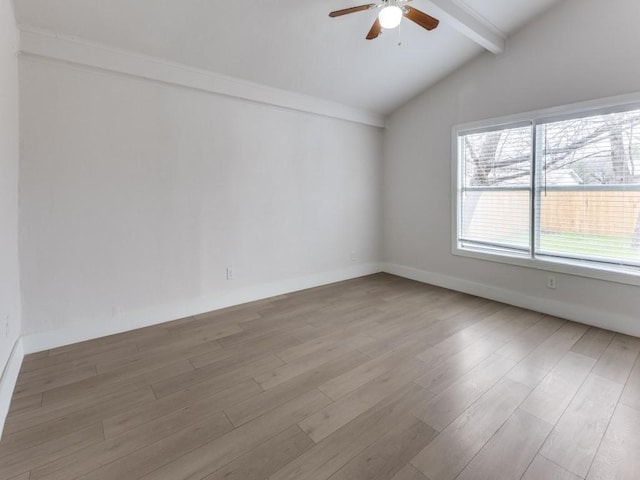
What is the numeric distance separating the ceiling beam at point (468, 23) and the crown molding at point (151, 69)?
1.71m

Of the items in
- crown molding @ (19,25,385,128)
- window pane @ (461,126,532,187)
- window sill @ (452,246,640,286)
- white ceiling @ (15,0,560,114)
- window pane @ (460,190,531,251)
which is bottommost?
window sill @ (452,246,640,286)

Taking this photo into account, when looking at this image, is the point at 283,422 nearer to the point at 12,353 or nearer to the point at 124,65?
the point at 12,353

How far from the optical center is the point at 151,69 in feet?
9.59

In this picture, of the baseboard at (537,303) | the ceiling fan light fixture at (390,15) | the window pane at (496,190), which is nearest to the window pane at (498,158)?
the window pane at (496,190)

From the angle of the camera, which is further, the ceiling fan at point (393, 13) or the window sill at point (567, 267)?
the window sill at point (567, 267)

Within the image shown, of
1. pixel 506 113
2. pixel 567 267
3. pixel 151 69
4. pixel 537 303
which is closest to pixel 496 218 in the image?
pixel 567 267

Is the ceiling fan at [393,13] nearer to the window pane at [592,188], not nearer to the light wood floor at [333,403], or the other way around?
the window pane at [592,188]

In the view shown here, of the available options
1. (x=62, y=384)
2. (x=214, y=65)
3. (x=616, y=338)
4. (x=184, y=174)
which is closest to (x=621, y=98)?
(x=616, y=338)

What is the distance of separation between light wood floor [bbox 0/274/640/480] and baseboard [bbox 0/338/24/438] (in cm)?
6

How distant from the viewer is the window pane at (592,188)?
9.26 ft

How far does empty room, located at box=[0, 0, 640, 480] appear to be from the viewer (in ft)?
5.52

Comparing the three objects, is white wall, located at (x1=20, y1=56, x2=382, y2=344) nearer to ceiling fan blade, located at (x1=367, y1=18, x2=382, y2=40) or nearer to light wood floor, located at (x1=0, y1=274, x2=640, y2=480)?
light wood floor, located at (x1=0, y1=274, x2=640, y2=480)

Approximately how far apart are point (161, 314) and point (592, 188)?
4.37 m

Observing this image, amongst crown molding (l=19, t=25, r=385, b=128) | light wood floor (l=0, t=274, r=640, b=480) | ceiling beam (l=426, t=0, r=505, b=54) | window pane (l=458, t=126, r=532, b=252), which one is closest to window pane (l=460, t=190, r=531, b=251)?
window pane (l=458, t=126, r=532, b=252)
